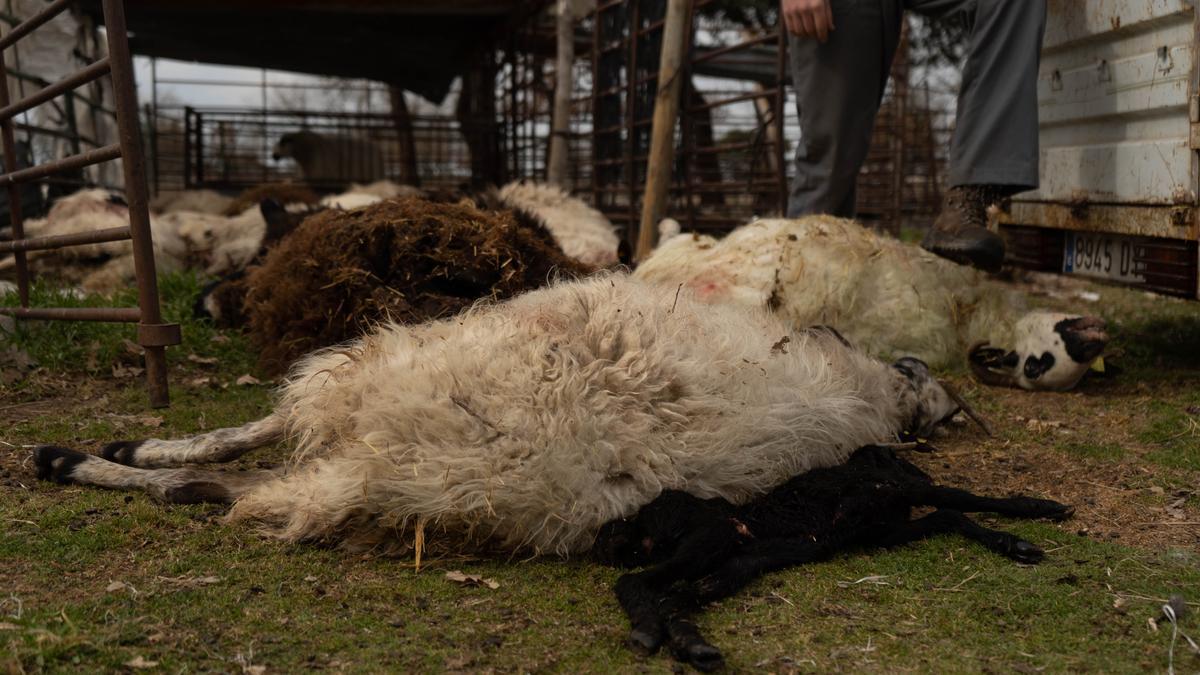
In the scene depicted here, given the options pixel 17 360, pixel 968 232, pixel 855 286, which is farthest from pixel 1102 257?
pixel 17 360

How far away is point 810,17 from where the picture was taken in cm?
482

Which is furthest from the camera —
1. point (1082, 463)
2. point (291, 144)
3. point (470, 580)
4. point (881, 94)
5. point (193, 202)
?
point (291, 144)

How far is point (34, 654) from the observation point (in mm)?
1703

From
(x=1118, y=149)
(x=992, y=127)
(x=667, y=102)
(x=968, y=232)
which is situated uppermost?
(x=667, y=102)

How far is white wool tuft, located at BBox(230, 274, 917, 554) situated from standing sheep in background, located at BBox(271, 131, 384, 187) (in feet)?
33.1

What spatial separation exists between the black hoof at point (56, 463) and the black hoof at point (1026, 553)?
2712 millimetres

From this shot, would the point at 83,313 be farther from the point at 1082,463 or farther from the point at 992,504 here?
the point at 1082,463

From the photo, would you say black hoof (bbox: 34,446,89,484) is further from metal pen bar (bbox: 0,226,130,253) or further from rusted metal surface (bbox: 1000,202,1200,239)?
rusted metal surface (bbox: 1000,202,1200,239)

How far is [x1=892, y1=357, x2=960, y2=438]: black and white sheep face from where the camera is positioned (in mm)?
3490

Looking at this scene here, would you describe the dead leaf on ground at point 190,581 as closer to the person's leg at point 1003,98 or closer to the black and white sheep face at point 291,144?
the person's leg at point 1003,98

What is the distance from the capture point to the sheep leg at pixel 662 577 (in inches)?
75.8

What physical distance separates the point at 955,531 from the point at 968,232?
213 cm

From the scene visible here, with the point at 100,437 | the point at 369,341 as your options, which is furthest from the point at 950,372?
the point at 100,437

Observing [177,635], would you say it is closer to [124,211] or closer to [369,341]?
[369,341]
